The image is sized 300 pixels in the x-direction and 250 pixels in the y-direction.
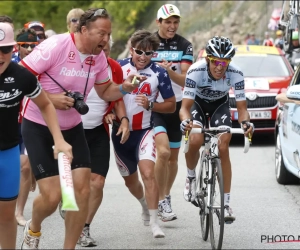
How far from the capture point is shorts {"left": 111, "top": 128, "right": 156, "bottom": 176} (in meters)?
8.61

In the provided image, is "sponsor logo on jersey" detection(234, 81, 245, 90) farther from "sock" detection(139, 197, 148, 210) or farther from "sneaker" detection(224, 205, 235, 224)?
"sock" detection(139, 197, 148, 210)

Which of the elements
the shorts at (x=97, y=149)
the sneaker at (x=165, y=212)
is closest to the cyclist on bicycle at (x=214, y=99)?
the sneaker at (x=165, y=212)

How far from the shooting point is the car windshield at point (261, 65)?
58.3ft

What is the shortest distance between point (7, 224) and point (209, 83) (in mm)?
2867

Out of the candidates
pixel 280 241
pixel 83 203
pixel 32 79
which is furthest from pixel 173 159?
pixel 32 79

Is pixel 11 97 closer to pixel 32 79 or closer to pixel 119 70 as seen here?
pixel 32 79

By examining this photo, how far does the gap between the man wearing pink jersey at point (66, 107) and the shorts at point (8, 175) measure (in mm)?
390

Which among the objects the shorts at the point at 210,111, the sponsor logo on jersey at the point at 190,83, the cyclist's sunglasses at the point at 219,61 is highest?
the cyclist's sunglasses at the point at 219,61

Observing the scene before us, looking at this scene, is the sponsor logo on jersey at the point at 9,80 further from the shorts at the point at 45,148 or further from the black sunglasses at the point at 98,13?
the black sunglasses at the point at 98,13

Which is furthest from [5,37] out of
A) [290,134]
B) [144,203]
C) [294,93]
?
[290,134]

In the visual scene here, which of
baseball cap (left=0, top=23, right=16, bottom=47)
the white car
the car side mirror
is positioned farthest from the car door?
baseball cap (left=0, top=23, right=16, bottom=47)

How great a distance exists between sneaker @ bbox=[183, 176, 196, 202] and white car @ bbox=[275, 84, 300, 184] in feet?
4.79

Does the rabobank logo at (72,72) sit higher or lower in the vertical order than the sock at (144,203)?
higher

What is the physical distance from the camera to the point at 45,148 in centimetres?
704
